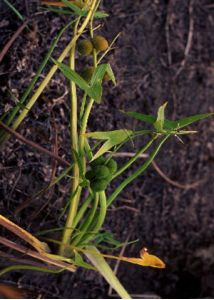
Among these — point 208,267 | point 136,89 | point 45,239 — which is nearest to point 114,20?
point 136,89

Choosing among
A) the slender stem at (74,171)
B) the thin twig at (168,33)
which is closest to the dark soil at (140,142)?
the thin twig at (168,33)

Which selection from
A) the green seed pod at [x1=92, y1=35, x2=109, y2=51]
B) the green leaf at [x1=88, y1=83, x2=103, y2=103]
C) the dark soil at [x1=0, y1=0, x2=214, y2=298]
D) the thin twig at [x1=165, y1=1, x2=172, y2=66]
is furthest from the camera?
the thin twig at [x1=165, y1=1, x2=172, y2=66]

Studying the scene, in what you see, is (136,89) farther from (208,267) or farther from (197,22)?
(208,267)

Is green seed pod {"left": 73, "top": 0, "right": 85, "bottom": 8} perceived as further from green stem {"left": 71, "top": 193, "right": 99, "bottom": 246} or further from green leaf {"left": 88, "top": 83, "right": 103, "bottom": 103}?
green stem {"left": 71, "top": 193, "right": 99, "bottom": 246}

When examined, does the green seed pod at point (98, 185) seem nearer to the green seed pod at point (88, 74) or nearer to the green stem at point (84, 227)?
the green stem at point (84, 227)

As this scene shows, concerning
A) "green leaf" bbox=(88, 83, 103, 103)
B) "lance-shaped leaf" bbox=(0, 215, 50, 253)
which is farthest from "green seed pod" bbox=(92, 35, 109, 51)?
"lance-shaped leaf" bbox=(0, 215, 50, 253)

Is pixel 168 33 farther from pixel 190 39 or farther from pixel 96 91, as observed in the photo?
pixel 96 91

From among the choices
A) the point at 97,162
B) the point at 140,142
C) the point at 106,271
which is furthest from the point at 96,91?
the point at 140,142
